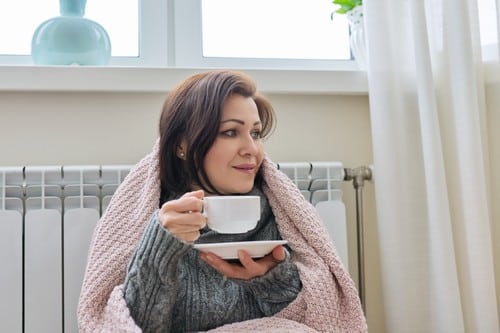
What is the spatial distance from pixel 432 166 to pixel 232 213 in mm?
543

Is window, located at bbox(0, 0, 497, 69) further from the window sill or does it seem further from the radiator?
the radiator

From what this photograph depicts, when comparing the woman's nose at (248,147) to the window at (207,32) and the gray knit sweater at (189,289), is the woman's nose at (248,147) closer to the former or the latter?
the gray knit sweater at (189,289)

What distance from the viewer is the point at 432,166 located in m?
1.25

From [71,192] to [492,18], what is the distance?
939 mm

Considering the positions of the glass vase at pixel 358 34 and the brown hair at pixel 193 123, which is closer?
the brown hair at pixel 193 123

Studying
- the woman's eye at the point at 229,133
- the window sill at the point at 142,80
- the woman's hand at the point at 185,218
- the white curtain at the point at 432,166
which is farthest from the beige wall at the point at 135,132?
the woman's hand at the point at 185,218

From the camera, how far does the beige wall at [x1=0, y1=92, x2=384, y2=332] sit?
133 cm

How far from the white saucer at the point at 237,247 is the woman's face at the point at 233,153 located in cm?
14

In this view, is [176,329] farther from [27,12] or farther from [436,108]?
[27,12]

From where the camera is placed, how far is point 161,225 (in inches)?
35.5

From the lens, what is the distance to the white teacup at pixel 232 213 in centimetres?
87

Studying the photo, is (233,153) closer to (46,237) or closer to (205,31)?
(46,237)

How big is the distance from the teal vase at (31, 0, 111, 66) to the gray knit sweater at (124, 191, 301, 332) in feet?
1.79

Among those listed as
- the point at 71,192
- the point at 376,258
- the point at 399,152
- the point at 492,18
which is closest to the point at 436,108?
the point at 399,152
